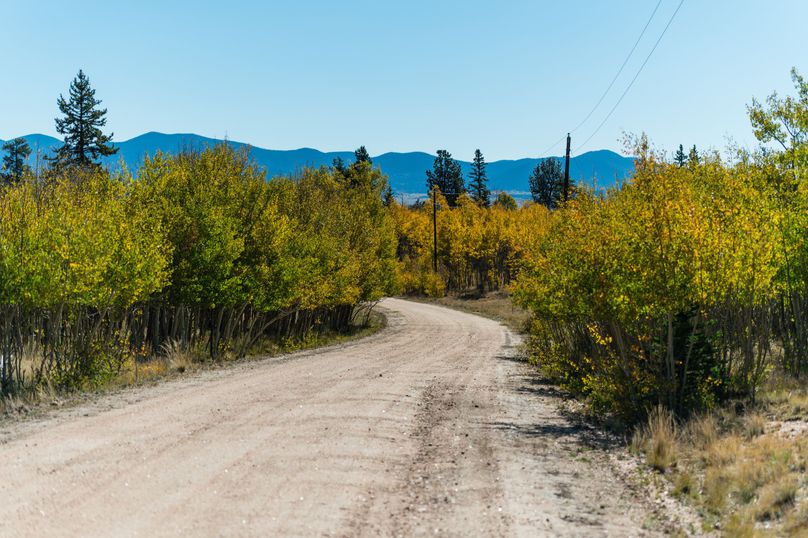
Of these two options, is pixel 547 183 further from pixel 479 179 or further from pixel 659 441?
pixel 659 441

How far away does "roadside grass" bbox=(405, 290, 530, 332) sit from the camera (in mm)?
53103

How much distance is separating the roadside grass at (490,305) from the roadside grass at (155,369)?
16380 millimetres

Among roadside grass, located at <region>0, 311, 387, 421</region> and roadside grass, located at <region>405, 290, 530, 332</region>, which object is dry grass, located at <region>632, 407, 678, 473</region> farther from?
roadside grass, located at <region>405, 290, 530, 332</region>

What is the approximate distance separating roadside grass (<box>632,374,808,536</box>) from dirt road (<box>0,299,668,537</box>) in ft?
3.02

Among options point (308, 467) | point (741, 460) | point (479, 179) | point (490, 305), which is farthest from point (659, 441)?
point (479, 179)

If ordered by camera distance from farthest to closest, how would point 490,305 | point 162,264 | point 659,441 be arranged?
point 490,305
point 162,264
point 659,441

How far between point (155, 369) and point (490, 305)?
4974 cm

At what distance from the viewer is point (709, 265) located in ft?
43.8

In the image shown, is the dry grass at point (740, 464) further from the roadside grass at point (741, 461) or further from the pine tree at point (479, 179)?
the pine tree at point (479, 179)

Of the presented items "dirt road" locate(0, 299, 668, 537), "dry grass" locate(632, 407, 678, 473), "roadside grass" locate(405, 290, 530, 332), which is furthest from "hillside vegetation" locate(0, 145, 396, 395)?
"dry grass" locate(632, 407, 678, 473)

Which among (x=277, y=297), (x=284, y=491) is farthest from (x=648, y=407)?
(x=277, y=297)

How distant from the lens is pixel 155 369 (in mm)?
22234

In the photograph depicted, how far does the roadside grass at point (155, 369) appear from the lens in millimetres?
16281

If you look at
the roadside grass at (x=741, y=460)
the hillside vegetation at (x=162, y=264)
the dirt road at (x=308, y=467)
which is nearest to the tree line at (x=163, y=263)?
the hillside vegetation at (x=162, y=264)
